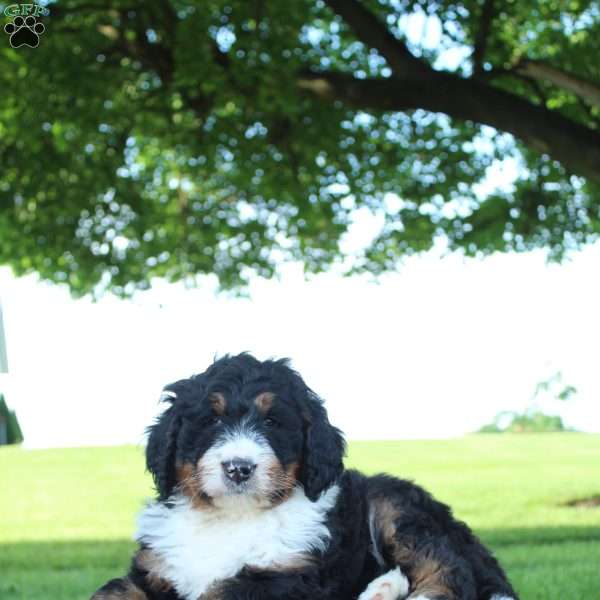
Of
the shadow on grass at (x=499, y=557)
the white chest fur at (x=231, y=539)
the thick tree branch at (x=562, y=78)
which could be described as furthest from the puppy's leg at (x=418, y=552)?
the thick tree branch at (x=562, y=78)

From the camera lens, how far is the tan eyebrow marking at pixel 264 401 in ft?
13.4

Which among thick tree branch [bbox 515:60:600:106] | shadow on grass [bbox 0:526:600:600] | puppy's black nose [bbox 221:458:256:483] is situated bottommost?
shadow on grass [bbox 0:526:600:600]

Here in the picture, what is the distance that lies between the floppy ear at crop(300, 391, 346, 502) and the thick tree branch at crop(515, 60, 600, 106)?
8.51m

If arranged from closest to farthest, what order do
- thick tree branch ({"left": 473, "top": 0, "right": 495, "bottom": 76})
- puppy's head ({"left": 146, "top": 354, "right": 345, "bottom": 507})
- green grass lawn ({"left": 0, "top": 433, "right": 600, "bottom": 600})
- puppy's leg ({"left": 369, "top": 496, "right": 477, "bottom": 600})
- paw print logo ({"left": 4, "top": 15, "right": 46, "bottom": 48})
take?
puppy's head ({"left": 146, "top": 354, "right": 345, "bottom": 507}) < puppy's leg ({"left": 369, "top": 496, "right": 477, "bottom": 600}) < green grass lawn ({"left": 0, "top": 433, "right": 600, "bottom": 600}) < paw print logo ({"left": 4, "top": 15, "right": 46, "bottom": 48}) < thick tree branch ({"left": 473, "top": 0, "right": 495, "bottom": 76})

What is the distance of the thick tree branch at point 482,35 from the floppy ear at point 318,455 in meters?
8.70

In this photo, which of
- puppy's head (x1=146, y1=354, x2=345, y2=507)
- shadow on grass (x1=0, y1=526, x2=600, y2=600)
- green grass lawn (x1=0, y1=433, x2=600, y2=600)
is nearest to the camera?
puppy's head (x1=146, y1=354, x2=345, y2=507)

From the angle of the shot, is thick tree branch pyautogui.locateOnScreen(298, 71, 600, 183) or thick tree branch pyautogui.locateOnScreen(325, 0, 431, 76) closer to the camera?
thick tree branch pyautogui.locateOnScreen(298, 71, 600, 183)

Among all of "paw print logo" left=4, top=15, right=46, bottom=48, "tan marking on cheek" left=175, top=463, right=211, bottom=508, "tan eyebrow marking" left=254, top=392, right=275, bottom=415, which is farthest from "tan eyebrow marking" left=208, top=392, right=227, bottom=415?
"paw print logo" left=4, top=15, right=46, bottom=48

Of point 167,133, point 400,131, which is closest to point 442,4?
point 400,131

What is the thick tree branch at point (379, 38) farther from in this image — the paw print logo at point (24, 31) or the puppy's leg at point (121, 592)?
the puppy's leg at point (121, 592)

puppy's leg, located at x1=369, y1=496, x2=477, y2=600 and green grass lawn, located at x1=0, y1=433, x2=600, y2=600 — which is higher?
puppy's leg, located at x1=369, y1=496, x2=477, y2=600

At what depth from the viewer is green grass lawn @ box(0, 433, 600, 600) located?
9031mm

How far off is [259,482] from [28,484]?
1206 cm

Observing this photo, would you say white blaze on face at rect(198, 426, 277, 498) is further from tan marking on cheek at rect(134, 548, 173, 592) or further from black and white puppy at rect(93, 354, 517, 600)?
tan marking on cheek at rect(134, 548, 173, 592)
